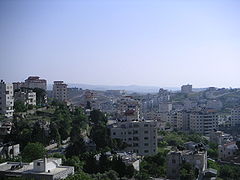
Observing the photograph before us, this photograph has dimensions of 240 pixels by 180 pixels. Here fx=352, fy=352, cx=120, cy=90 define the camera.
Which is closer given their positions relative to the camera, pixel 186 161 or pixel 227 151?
pixel 186 161

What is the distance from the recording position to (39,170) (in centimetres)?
752

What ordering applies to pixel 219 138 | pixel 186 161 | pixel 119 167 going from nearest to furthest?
pixel 119 167
pixel 186 161
pixel 219 138

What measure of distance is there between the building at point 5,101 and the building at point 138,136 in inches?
221

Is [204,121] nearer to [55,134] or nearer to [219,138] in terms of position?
[219,138]

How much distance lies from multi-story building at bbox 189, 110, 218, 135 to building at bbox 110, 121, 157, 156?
9055mm

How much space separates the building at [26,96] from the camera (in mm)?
19984

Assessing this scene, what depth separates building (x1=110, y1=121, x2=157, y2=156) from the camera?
1477cm

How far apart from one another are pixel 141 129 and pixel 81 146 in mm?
3800

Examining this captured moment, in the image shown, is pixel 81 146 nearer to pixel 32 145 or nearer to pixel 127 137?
pixel 32 145

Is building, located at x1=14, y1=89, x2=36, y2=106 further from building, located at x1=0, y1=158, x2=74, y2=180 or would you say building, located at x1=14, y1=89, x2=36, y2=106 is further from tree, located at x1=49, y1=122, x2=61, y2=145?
building, located at x1=0, y1=158, x2=74, y2=180

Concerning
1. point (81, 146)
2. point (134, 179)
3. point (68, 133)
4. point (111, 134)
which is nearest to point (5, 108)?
point (68, 133)

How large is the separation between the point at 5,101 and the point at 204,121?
12719 mm

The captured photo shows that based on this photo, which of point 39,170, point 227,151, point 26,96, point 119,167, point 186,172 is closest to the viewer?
point 39,170

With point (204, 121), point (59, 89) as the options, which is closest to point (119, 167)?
point (204, 121)
